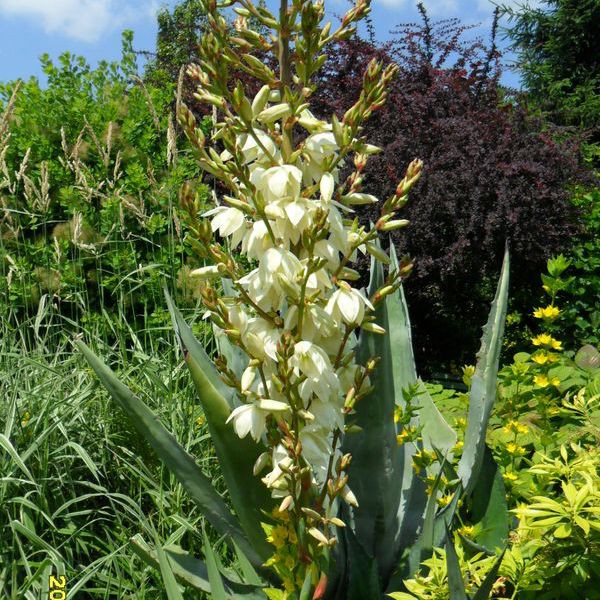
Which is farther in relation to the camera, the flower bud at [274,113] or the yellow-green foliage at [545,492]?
the flower bud at [274,113]

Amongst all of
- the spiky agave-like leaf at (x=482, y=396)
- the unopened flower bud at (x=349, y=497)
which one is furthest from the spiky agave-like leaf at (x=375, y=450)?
the unopened flower bud at (x=349, y=497)

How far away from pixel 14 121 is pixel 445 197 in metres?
3.07

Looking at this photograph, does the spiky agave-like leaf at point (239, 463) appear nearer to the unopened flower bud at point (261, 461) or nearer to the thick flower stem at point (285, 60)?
the unopened flower bud at point (261, 461)

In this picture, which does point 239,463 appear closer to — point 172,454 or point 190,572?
point 172,454

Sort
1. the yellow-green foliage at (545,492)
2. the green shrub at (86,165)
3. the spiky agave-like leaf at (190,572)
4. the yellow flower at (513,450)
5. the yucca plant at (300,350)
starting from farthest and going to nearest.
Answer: the green shrub at (86,165) < the yellow flower at (513,450) < the spiky agave-like leaf at (190,572) < the yucca plant at (300,350) < the yellow-green foliage at (545,492)

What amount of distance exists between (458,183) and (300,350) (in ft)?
13.0

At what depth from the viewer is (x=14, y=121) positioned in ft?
18.6

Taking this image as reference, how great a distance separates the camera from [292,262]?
5.56 feet

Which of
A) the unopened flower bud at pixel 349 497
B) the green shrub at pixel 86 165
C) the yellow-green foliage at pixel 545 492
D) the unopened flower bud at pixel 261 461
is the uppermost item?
the green shrub at pixel 86 165

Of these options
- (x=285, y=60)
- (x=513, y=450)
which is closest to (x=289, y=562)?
(x=513, y=450)

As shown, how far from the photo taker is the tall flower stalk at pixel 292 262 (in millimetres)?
1685

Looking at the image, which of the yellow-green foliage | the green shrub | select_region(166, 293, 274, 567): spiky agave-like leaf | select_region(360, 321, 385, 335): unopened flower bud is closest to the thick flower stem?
select_region(360, 321, 385, 335): unopened flower bud

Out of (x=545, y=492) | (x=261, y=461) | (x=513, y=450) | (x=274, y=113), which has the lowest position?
(x=545, y=492)

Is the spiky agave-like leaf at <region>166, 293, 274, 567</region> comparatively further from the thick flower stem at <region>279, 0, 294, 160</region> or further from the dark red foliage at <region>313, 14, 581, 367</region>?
the dark red foliage at <region>313, 14, 581, 367</region>
